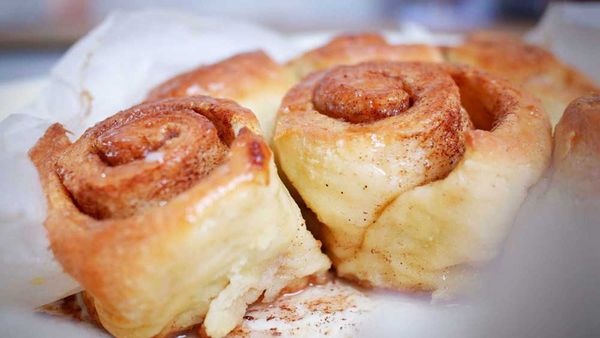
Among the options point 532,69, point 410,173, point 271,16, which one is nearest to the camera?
point 410,173

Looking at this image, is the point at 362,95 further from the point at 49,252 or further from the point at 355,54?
the point at 49,252

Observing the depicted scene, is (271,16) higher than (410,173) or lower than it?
lower

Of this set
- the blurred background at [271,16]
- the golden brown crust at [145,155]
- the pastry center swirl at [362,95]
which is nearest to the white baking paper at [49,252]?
the golden brown crust at [145,155]

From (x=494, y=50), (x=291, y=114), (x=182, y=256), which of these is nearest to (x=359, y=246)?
(x=291, y=114)

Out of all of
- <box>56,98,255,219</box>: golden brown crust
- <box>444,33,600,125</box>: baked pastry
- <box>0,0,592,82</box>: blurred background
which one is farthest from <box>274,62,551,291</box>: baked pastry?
<box>0,0,592,82</box>: blurred background

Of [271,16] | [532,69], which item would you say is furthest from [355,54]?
[271,16]

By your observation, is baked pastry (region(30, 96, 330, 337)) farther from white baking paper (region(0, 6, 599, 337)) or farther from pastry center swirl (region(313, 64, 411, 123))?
pastry center swirl (region(313, 64, 411, 123))
